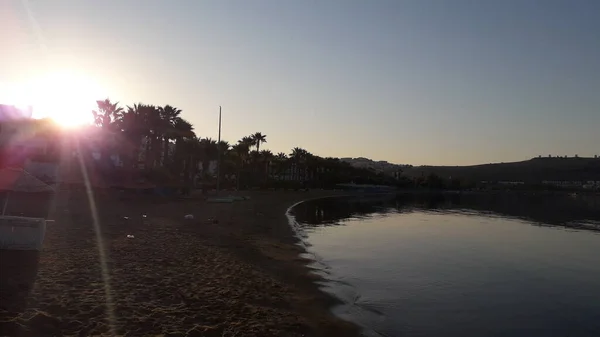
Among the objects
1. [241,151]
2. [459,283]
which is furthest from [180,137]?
[459,283]

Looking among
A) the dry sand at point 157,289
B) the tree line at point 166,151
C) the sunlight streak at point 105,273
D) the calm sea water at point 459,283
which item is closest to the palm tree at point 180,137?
the tree line at point 166,151

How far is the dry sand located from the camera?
8320 mm

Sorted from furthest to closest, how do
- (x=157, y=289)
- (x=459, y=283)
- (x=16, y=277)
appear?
(x=459, y=283) → (x=157, y=289) → (x=16, y=277)

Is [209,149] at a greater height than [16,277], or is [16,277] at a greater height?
[209,149]

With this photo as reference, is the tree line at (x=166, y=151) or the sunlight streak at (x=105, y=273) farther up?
the tree line at (x=166, y=151)

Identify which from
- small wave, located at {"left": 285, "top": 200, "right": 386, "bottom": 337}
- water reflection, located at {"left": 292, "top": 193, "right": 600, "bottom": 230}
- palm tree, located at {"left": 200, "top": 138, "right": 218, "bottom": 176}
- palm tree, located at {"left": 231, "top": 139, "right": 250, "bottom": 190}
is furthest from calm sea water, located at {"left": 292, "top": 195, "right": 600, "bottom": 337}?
palm tree, located at {"left": 231, "top": 139, "right": 250, "bottom": 190}

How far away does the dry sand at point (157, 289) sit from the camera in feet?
27.3

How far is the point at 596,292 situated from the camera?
17422 millimetres

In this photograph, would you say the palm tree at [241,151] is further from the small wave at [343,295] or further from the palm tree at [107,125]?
the small wave at [343,295]

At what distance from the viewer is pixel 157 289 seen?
36.6ft

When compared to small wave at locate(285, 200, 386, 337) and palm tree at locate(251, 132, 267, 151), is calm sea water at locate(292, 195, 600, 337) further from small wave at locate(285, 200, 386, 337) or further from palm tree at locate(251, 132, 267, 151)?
palm tree at locate(251, 132, 267, 151)

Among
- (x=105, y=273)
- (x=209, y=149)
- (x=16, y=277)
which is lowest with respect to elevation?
(x=105, y=273)

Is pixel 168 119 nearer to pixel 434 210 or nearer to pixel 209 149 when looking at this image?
pixel 209 149

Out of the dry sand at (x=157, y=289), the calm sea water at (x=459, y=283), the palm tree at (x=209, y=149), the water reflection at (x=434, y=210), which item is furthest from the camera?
the palm tree at (x=209, y=149)
